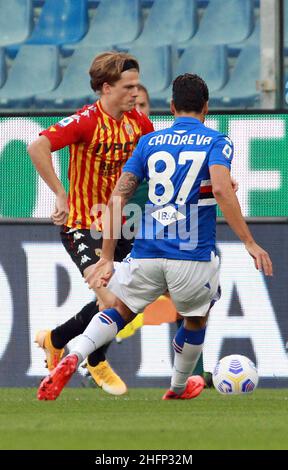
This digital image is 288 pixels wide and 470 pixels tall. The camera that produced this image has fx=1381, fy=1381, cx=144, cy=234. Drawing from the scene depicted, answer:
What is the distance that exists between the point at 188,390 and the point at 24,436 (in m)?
2.32

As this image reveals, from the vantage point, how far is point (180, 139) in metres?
7.34

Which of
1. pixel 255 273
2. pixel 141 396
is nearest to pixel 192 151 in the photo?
pixel 141 396

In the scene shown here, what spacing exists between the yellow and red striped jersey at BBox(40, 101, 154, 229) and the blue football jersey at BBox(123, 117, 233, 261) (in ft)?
→ 3.20

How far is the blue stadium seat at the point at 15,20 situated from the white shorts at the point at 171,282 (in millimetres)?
4011

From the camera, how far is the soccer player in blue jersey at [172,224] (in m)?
7.31

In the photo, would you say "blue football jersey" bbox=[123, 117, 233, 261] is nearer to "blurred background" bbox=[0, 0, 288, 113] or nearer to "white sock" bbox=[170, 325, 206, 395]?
"white sock" bbox=[170, 325, 206, 395]

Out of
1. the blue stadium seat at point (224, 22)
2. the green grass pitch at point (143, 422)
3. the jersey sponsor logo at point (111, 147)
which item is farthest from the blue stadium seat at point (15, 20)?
the green grass pitch at point (143, 422)

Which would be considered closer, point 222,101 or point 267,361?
point 267,361

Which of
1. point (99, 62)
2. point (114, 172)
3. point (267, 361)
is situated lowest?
point (267, 361)

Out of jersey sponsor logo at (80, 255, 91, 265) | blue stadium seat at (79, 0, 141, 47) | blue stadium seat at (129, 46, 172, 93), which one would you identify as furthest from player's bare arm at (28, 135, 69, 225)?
blue stadium seat at (79, 0, 141, 47)

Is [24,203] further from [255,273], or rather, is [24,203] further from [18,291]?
[255,273]

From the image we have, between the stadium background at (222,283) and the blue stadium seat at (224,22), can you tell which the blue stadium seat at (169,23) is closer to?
the blue stadium seat at (224,22)

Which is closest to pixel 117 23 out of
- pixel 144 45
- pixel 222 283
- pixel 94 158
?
pixel 144 45

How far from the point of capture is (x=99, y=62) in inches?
331
